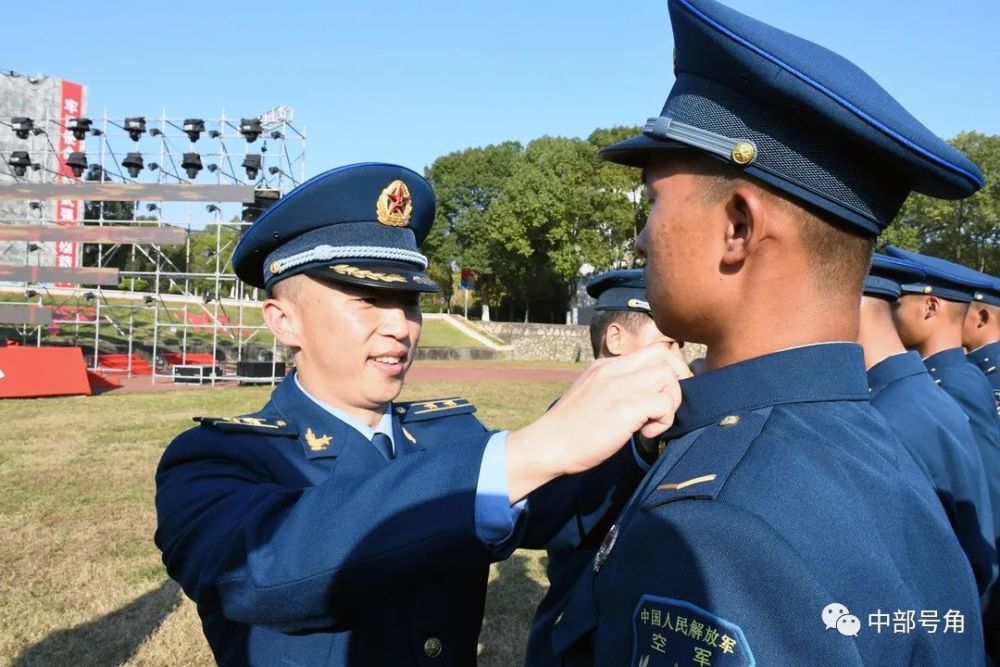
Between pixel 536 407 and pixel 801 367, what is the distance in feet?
53.4

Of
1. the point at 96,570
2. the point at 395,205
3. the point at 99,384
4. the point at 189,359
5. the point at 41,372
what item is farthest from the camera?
the point at 189,359

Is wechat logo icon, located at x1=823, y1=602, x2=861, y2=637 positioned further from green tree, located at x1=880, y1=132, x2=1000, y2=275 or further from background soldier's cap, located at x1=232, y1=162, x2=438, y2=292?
green tree, located at x1=880, y1=132, x2=1000, y2=275

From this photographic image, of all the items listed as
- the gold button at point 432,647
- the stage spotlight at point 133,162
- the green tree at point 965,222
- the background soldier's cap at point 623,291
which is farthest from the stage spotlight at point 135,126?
the green tree at point 965,222

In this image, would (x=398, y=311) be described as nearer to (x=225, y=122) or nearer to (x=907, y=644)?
(x=907, y=644)

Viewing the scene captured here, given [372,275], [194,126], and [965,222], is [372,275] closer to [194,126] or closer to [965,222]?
[194,126]

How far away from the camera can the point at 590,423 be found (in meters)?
1.38

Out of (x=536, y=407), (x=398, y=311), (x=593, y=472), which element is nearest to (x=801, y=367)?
(x=593, y=472)

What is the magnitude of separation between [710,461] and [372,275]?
1.25 meters

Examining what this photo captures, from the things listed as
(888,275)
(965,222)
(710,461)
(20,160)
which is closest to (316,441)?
(710,461)

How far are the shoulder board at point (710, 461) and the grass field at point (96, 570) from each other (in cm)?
422

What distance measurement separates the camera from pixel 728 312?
5.05ft

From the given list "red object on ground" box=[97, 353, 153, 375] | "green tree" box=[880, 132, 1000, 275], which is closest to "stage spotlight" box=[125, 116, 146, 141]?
"red object on ground" box=[97, 353, 153, 375]

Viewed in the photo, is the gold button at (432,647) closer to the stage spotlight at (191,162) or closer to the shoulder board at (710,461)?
the shoulder board at (710,461)

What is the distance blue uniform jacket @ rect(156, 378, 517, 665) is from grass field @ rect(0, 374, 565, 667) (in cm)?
344
